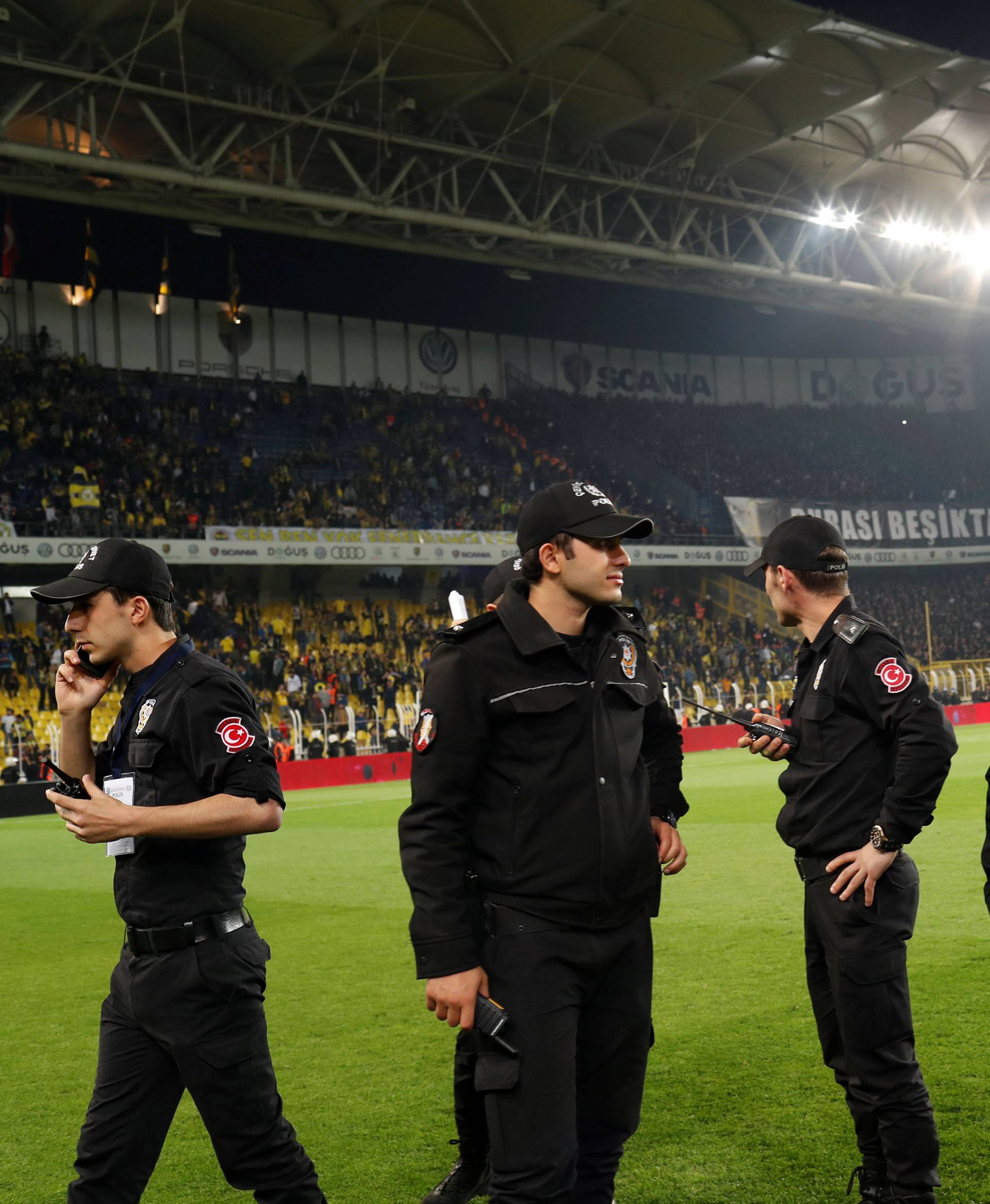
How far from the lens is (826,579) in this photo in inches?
172

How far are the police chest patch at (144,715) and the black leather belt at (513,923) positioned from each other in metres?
1.08

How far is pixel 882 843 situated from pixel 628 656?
108cm

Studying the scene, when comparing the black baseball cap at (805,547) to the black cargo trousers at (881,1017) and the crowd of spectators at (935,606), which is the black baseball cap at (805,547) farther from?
the crowd of spectators at (935,606)

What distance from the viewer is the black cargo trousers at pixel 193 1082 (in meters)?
3.44

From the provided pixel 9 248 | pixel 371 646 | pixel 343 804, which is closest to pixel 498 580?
pixel 343 804

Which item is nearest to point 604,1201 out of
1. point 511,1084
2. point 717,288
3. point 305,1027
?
point 511,1084

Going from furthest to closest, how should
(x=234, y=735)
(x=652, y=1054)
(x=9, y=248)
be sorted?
(x=9, y=248)
(x=652, y=1054)
(x=234, y=735)

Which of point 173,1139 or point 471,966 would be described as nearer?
point 471,966

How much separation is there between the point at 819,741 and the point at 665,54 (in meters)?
26.1

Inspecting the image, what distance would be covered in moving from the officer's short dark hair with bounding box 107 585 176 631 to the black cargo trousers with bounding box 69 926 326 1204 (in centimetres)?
90

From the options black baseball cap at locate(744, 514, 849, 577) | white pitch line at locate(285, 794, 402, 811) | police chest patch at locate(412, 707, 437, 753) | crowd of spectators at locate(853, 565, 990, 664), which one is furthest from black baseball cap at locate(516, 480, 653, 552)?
crowd of spectators at locate(853, 565, 990, 664)

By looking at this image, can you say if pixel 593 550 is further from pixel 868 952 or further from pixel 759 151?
pixel 759 151

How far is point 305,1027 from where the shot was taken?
7.03 m

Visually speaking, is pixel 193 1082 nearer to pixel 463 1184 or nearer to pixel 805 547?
pixel 463 1184
